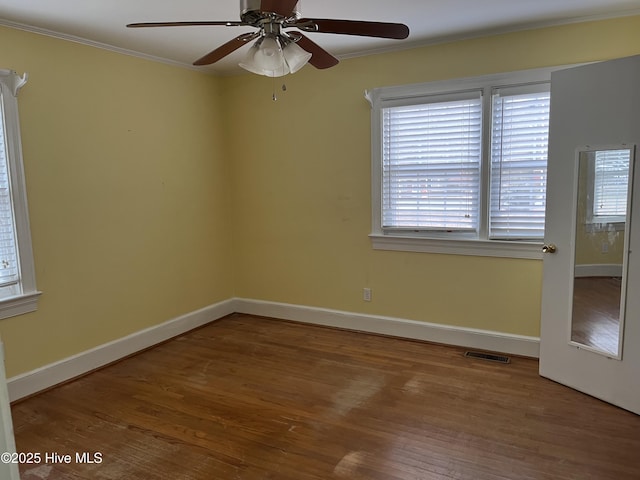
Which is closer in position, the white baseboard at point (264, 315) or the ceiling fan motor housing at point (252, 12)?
the ceiling fan motor housing at point (252, 12)

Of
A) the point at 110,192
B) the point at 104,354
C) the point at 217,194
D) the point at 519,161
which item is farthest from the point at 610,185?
the point at 104,354

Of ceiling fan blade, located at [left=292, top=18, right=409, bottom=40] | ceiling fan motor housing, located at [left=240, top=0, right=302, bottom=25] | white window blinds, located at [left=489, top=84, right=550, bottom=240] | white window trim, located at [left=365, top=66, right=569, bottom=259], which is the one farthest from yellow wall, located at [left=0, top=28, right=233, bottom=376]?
white window blinds, located at [left=489, top=84, right=550, bottom=240]

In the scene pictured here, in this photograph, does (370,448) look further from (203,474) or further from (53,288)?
(53,288)

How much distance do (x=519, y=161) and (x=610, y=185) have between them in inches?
27.8

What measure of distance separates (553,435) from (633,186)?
1.50 meters

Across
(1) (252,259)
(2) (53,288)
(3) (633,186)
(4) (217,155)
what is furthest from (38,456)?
(3) (633,186)

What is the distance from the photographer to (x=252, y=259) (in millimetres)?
4699

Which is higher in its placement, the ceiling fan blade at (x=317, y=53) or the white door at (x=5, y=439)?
the ceiling fan blade at (x=317, y=53)

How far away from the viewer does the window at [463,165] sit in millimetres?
3279

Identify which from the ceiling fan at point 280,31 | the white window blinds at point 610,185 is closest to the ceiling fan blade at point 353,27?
the ceiling fan at point 280,31

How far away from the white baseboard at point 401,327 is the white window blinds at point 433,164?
86 centimetres

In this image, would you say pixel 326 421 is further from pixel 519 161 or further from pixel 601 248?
pixel 519 161

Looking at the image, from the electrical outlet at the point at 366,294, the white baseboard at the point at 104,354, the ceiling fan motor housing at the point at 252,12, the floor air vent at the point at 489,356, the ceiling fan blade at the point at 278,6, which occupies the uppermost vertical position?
the ceiling fan motor housing at the point at 252,12

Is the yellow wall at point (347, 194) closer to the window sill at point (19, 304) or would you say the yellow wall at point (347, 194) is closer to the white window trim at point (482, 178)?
the white window trim at point (482, 178)
